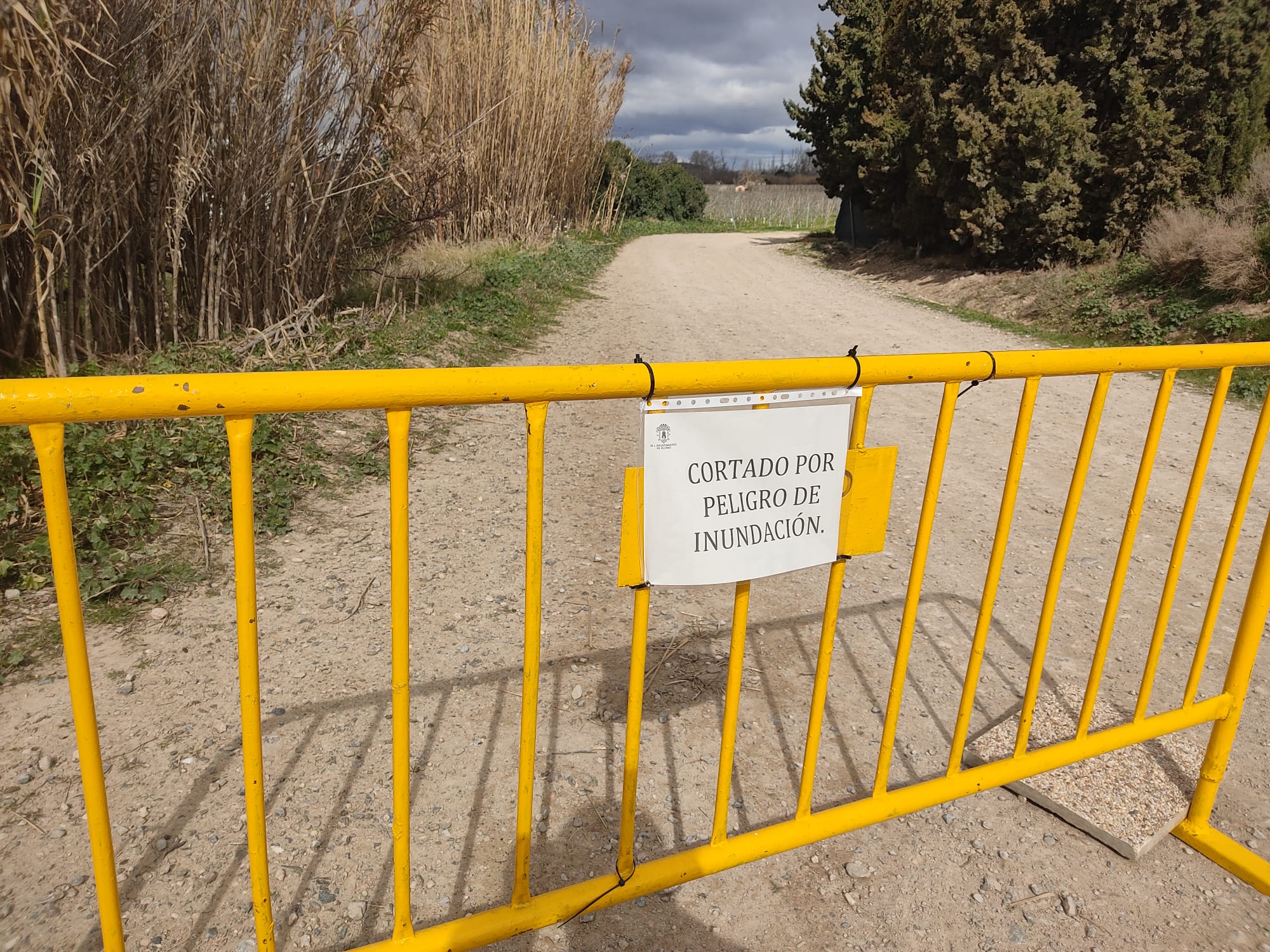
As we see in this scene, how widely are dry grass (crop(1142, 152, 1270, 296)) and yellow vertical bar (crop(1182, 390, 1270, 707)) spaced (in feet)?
28.3

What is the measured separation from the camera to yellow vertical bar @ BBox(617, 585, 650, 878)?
165cm

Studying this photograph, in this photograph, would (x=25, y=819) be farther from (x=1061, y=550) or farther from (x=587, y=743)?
(x=1061, y=550)

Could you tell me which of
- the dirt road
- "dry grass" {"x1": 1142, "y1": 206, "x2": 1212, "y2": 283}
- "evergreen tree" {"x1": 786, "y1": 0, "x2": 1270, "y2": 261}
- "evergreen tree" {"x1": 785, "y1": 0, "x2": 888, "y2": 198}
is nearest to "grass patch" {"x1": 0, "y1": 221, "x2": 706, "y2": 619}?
the dirt road

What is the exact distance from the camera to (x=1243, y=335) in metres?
8.55

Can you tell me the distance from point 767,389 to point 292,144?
530 centimetres

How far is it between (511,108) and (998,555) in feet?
42.0

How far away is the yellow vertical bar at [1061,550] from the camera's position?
6.45ft

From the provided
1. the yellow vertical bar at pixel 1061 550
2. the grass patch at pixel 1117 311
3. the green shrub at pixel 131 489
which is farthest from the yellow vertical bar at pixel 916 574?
the grass patch at pixel 1117 311

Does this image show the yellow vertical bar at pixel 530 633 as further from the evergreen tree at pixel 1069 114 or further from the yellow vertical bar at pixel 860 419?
the evergreen tree at pixel 1069 114

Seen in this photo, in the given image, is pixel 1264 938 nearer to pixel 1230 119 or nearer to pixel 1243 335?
pixel 1243 335

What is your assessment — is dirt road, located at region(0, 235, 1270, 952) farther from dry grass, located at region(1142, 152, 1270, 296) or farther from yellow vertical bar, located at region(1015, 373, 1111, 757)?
dry grass, located at region(1142, 152, 1270, 296)

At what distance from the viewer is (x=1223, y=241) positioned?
373 inches

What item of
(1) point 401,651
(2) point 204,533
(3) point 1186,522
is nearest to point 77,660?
(1) point 401,651

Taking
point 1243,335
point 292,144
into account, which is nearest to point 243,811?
point 292,144
